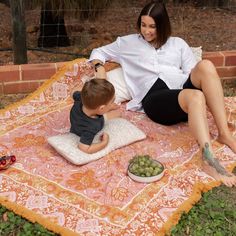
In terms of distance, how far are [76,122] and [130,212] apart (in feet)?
2.33

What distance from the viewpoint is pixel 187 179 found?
8.99 feet

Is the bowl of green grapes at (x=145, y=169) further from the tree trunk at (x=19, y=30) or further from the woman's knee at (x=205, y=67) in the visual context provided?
the tree trunk at (x=19, y=30)

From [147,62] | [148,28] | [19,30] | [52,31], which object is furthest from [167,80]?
[52,31]

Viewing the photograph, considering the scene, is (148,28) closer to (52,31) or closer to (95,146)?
(95,146)

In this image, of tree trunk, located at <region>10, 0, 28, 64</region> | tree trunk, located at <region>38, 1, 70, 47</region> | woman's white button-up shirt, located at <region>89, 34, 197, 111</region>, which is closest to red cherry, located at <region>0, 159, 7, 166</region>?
woman's white button-up shirt, located at <region>89, 34, 197, 111</region>

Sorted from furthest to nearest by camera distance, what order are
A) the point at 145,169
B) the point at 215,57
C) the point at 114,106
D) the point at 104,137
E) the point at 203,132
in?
the point at 215,57 → the point at 114,106 → the point at 104,137 → the point at 203,132 → the point at 145,169

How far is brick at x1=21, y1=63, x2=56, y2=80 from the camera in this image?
3934 millimetres

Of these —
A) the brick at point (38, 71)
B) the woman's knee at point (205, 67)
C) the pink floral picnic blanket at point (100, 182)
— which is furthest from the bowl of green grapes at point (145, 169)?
the brick at point (38, 71)

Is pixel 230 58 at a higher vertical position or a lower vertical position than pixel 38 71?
higher

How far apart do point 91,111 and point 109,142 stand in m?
0.26

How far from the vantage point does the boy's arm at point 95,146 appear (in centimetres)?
284

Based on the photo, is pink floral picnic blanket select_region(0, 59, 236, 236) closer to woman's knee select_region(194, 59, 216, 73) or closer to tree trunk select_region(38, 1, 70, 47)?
woman's knee select_region(194, 59, 216, 73)

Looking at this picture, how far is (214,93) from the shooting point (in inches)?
116

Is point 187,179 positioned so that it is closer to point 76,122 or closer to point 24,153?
point 76,122
